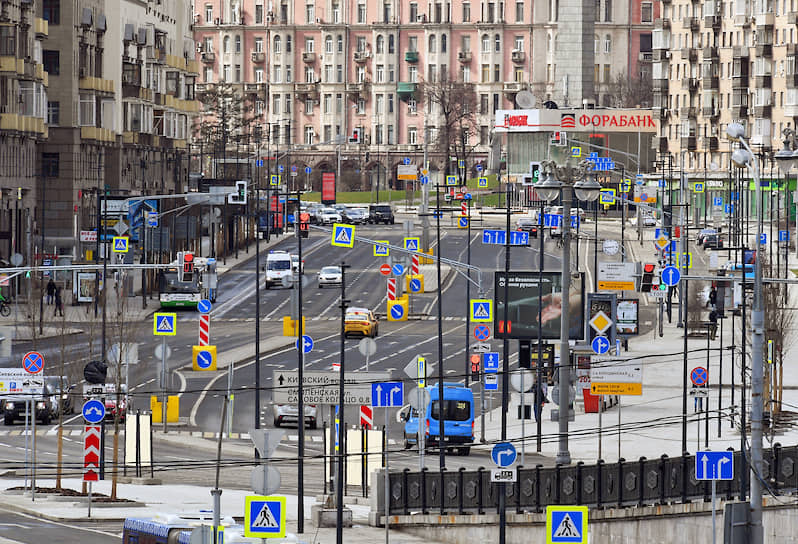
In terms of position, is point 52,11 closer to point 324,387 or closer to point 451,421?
point 451,421

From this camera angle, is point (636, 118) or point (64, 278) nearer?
point (64, 278)

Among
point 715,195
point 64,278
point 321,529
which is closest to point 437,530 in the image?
point 321,529

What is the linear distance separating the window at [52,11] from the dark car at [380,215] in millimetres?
42140

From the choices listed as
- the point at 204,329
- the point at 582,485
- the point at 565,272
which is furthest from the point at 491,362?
the point at 582,485

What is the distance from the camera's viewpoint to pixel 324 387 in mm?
42000

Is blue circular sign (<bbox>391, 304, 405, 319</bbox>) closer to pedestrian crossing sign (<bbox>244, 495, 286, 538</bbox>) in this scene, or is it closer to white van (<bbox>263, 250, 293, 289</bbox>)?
white van (<bbox>263, 250, 293, 289</bbox>)

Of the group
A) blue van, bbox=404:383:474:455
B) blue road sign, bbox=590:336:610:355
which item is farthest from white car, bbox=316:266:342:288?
blue van, bbox=404:383:474:455

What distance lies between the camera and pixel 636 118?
6914 inches

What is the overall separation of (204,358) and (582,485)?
106 feet

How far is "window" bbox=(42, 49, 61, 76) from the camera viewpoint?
→ 113131 mm

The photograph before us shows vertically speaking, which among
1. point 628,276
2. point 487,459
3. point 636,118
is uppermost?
point 636,118

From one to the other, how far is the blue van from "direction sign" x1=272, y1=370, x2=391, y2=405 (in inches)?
424

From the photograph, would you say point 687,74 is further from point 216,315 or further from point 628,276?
point 628,276

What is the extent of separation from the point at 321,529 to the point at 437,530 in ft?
8.86
